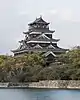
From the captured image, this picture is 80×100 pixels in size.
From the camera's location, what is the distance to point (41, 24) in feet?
215

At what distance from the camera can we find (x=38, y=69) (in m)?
46.4

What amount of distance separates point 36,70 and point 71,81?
648cm

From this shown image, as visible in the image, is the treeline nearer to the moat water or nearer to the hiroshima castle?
the hiroshima castle

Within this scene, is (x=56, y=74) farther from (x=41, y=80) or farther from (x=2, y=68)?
(x=2, y=68)

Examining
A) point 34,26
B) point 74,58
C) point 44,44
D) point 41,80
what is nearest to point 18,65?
point 41,80

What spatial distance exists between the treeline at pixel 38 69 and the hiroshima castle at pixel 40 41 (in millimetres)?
4222

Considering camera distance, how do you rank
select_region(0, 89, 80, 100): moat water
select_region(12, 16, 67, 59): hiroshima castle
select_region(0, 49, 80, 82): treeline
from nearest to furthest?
select_region(0, 89, 80, 100): moat water
select_region(0, 49, 80, 82): treeline
select_region(12, 16, 67, 59): hiroshima castle

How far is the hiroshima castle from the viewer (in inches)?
2324

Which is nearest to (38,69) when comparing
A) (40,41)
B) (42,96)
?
(40,41)

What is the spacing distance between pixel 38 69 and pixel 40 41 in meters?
15.5

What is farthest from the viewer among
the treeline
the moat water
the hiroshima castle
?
the hiroshima castle

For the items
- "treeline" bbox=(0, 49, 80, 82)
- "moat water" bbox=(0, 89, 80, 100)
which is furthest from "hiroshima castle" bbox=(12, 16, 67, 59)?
"moat water" bbox=(0, 89, 80, 100)

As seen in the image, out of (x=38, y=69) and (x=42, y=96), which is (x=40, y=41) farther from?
(x=42, y=96)

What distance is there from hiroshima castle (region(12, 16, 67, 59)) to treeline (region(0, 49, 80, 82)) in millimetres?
4222
